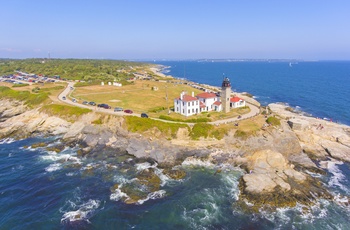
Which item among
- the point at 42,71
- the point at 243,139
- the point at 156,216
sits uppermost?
the point at 42,71

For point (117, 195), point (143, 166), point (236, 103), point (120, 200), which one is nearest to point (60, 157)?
point (143, 166)

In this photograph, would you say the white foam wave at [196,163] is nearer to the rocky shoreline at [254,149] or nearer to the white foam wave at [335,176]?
the rocky shoreline at [254,149]

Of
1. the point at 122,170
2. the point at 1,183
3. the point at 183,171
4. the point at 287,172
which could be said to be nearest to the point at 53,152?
the point at 1,183

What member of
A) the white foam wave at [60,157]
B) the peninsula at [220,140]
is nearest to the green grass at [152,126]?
the peninsula at [220,140]

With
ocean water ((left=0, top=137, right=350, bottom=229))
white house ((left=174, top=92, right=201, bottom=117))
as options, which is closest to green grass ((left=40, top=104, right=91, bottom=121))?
ocean water ((left=0, top=137, right=350, bottom=229))

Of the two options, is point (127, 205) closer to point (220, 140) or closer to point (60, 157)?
point (60, 157)

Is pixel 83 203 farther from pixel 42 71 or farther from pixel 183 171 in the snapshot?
pixel 42 71
